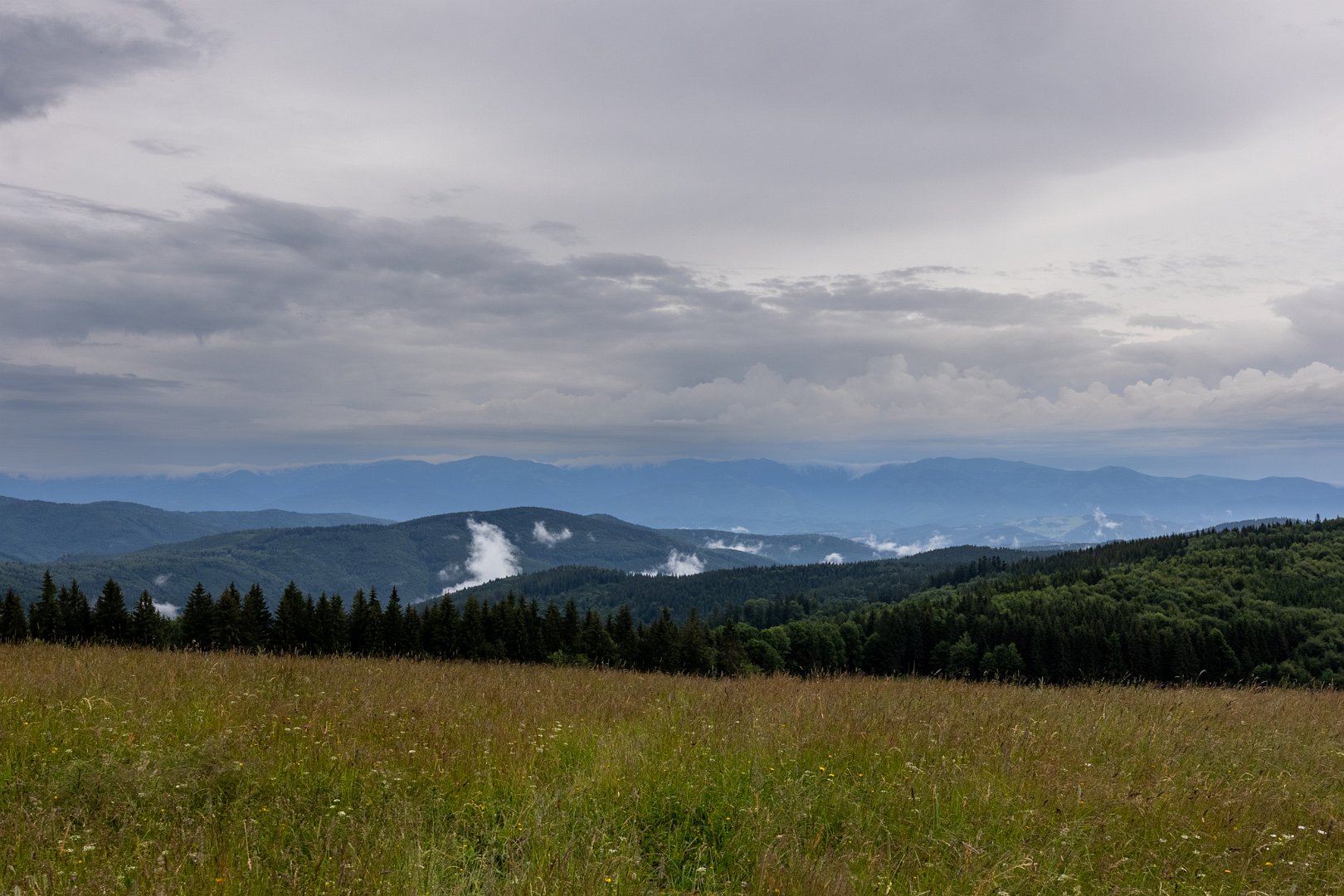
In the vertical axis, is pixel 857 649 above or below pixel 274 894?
below

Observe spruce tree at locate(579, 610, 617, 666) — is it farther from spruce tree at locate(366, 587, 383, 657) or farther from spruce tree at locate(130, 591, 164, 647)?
spruce tree at locate(130, 591, 164, 647)

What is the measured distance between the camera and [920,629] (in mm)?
100438

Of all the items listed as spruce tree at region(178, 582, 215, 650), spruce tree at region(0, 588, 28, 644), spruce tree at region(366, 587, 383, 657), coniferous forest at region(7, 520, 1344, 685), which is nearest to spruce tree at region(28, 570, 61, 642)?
coniferous forest at region(7, 520, 1344, 685)

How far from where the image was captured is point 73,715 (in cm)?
830

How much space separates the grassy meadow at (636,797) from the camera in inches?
204

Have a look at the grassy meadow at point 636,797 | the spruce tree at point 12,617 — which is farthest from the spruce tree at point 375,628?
the grassy meadow at point 636,797

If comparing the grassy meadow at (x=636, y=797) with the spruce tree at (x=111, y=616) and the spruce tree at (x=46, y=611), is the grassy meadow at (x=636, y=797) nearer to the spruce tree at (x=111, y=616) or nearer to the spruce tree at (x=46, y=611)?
the spruce tree at (x=111, y=616)

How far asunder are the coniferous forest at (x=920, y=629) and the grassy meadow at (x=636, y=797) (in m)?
8.13

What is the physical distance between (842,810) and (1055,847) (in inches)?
65.3

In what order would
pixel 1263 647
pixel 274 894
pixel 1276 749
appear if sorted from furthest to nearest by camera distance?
pixel 1263 647
pixel 1276 749
pixel 274 894

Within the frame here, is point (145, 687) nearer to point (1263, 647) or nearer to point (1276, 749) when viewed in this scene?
point (1276, 749)

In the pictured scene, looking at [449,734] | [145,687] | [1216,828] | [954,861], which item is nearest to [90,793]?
[449,734]

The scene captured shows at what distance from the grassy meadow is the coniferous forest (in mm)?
8129

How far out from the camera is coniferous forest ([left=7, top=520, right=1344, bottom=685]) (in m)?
50.8
